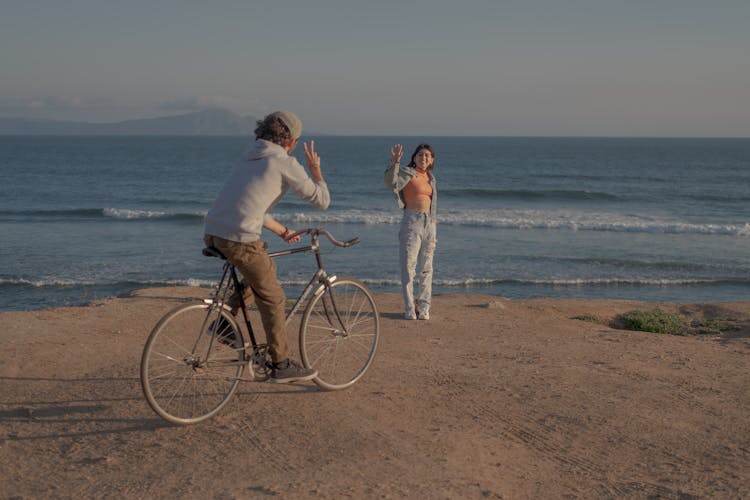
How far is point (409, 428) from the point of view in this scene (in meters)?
4.63

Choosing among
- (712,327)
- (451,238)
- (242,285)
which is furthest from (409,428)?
(451,238)

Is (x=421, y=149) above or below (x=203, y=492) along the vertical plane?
above

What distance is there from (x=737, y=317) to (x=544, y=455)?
788 cm

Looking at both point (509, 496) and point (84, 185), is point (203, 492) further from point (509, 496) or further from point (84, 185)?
point (84, 185)

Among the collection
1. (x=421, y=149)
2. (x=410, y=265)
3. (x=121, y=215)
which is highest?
(x=421, y=149)

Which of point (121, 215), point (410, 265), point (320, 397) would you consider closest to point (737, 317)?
point (410, 265)

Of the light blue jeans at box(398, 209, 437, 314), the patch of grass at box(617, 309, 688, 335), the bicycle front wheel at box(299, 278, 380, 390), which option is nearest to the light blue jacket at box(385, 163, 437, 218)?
the light blue jeans at box(398, 209, 437, 314)

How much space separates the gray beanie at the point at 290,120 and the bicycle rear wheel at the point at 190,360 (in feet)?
4.25

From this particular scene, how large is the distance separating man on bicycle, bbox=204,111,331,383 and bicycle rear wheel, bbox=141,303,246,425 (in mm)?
381

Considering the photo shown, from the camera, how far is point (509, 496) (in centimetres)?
377

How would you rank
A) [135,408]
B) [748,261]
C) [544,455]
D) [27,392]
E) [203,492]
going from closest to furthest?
[203,492] → [544,455] → [135,408] → [27,392] → [748,261]

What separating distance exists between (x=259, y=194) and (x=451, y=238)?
58.3 feet

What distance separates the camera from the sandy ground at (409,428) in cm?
388

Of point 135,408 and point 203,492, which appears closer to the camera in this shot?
point 203,492
